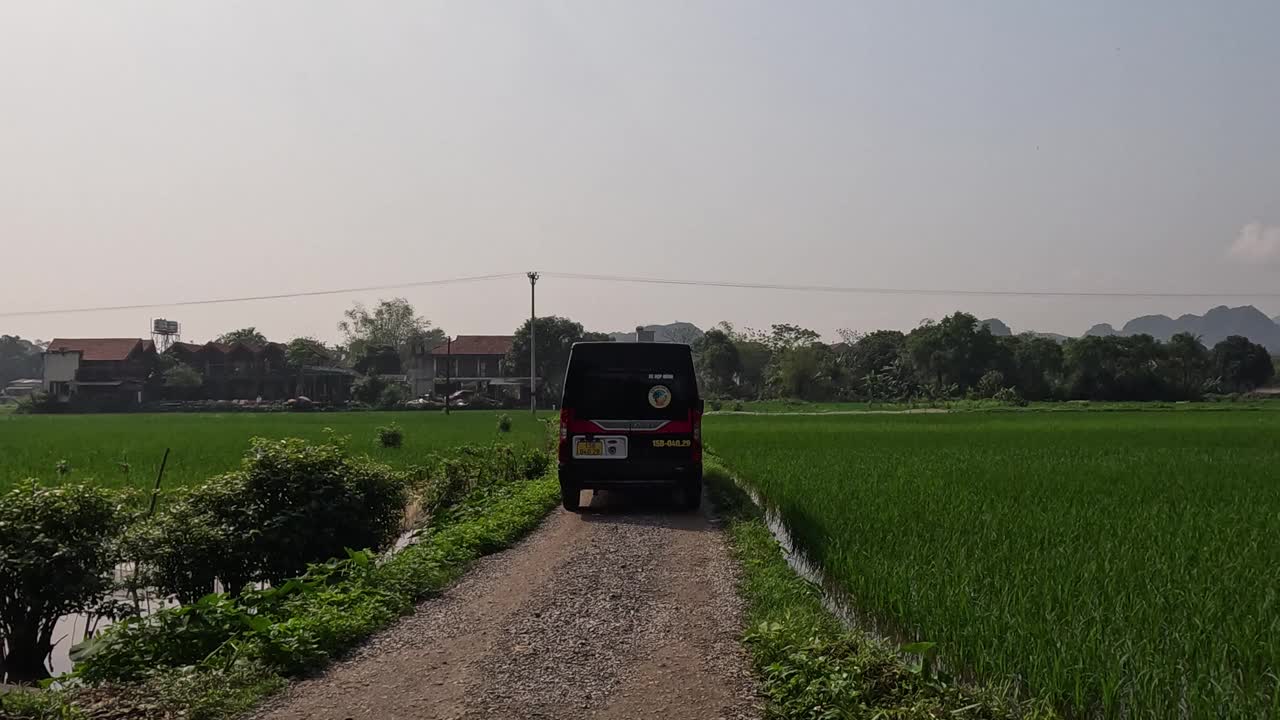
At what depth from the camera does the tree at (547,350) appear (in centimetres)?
7288

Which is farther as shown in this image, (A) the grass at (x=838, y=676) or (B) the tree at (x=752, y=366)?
(B) the tree at (x=752, y=366)

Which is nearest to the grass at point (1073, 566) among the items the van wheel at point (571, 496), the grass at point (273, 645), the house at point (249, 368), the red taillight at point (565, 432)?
the van wheel at point (571, 496)

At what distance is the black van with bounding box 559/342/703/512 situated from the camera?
A: 35.0ft

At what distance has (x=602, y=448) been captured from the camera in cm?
1066

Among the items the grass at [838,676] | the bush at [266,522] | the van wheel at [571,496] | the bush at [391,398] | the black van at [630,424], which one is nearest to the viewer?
the grass at [838,676]

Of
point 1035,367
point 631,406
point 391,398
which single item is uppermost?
point 1035,367

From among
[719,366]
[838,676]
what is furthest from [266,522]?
[719,366]

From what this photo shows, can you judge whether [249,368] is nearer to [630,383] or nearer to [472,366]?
[472,366]

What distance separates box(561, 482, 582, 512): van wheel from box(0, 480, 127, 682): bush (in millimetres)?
4952

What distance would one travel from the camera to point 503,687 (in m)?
4.58

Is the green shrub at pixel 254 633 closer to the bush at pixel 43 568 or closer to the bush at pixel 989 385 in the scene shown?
the bush at pixel 43 568

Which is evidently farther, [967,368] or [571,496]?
[967,368]

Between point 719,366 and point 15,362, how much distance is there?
371ft

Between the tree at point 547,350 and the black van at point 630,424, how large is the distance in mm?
60818
